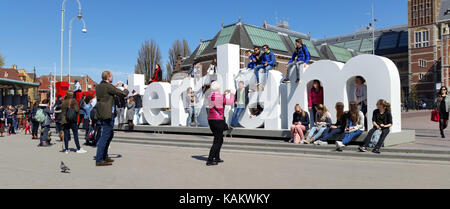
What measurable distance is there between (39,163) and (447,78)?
60.9 meters

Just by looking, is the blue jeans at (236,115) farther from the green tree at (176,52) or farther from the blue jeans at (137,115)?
the green tree at (176,52)

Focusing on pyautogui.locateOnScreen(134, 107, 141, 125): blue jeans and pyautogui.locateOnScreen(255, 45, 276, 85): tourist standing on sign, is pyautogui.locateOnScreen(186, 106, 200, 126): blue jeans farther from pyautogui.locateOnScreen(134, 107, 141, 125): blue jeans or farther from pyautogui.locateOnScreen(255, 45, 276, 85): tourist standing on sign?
pyautogui.locateOnScreen(134, 107, 141, 125): blue jeans

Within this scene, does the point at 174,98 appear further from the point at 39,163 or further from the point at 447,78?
the point at 447,78

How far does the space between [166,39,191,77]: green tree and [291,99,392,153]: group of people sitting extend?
45195 mm

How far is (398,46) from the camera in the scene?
68750 mm

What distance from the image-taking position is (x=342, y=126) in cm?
895

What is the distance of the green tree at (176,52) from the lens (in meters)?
53.8

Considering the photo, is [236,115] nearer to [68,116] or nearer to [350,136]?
[350,136]

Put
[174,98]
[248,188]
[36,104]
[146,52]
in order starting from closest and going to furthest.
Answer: [248,188] < [36,104] < [174,98] < [146,52]

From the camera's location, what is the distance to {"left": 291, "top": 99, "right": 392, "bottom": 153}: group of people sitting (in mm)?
8052

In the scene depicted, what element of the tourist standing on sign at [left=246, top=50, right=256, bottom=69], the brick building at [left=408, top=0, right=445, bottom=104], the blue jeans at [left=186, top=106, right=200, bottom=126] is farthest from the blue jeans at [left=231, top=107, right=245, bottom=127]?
the brick building at [left=408, top=0, right=445, bottom=104]

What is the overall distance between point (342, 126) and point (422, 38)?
6190cm

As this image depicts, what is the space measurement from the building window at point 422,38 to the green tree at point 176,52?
136 feet
